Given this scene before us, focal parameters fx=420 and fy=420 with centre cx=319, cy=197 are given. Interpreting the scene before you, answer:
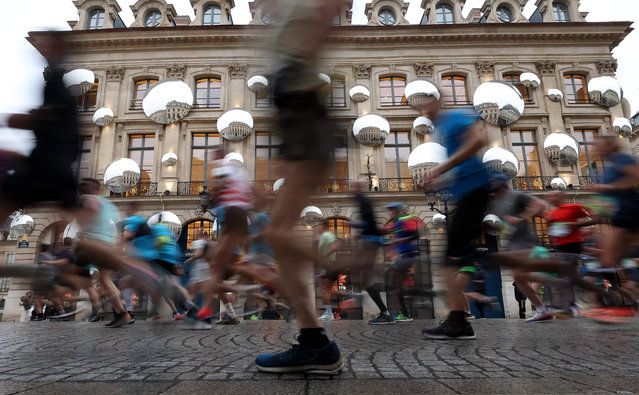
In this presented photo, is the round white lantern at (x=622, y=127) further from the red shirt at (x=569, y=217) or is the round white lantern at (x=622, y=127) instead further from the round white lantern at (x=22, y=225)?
the round white lantern at (x=22, y=225)

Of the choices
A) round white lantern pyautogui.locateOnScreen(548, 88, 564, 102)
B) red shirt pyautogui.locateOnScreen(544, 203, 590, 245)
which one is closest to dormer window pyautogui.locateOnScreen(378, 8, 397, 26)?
round white lantern pyautogui.locateOnScreen(548, 88, 564, 102)

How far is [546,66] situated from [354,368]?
25225mm

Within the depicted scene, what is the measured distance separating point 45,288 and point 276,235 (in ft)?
6.46

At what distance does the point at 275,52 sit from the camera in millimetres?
2367

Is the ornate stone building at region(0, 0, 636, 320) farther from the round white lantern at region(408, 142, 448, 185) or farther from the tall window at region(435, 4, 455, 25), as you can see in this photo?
the round white lantern at region(408, 142, 448, 185)

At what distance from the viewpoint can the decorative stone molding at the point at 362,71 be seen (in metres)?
23.1

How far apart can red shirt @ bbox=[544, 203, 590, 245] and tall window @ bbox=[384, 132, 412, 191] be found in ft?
46.5

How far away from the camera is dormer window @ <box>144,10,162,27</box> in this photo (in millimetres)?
24875

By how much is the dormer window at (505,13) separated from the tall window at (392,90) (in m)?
7.45

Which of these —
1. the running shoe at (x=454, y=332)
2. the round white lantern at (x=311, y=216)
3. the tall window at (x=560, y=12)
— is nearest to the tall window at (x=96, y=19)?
the round white lantern at (x=311, y=216)

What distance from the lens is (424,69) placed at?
23125 millimetres

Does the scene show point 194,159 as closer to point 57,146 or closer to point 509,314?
point 509,314

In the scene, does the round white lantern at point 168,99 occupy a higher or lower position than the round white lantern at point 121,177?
higher

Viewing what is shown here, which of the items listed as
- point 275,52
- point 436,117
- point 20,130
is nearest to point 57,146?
point 20,130
